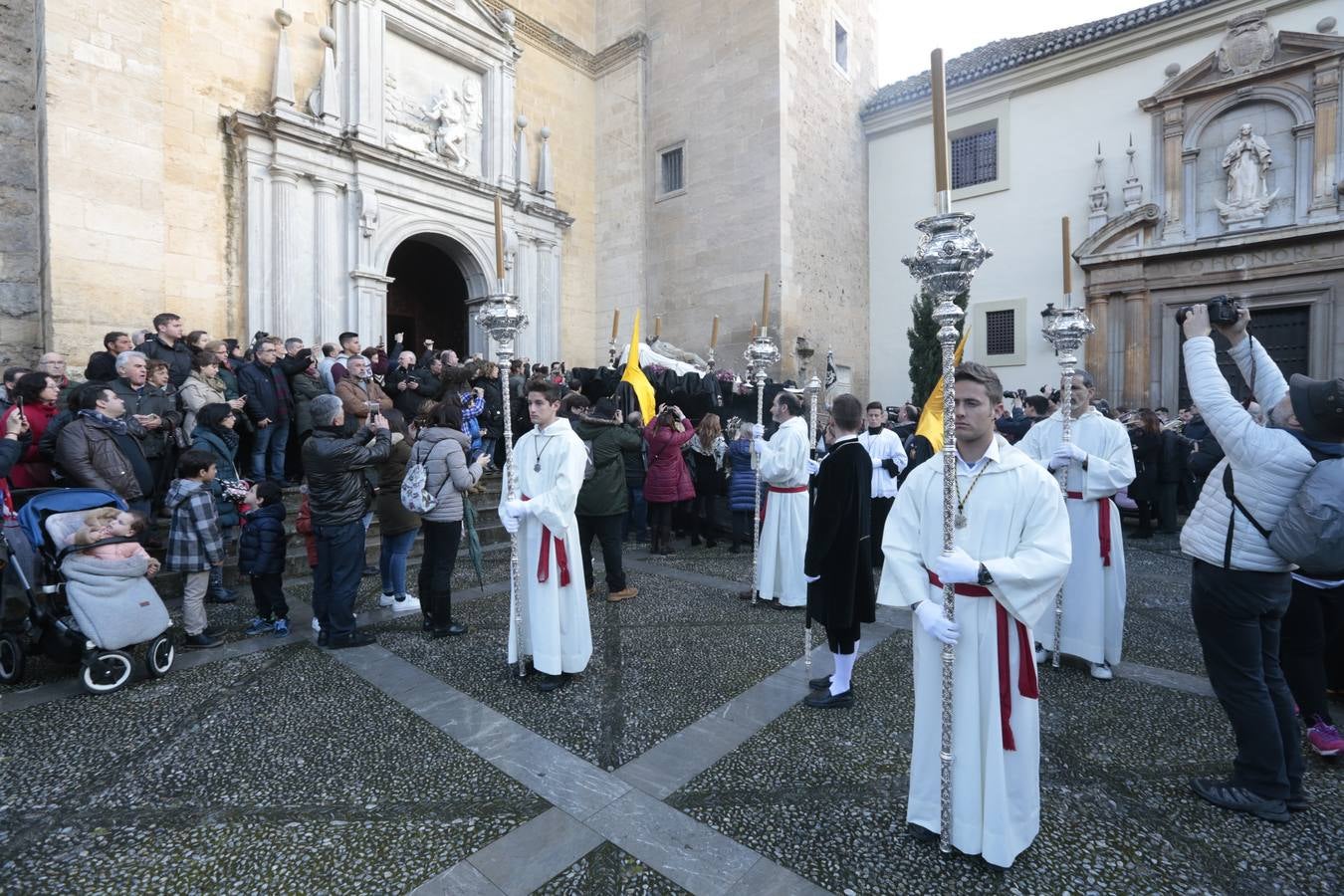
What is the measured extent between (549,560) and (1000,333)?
600 inches

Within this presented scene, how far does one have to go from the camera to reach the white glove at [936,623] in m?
2.33

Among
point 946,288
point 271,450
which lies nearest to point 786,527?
point 946,288

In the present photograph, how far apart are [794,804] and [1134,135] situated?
1713 centimetres

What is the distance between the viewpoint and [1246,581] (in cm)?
271

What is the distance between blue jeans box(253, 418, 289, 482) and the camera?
23.7 ft

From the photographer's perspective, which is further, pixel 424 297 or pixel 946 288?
pixel 424 297

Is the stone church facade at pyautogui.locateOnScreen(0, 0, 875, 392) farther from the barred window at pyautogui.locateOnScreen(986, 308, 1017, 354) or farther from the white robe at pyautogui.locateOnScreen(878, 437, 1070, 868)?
the white robe at pyautogui.locateOnScreen(878, 437, 1070, 868)

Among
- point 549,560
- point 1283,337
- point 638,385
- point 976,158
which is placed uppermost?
point 976,158

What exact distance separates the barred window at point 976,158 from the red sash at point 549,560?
16.3m

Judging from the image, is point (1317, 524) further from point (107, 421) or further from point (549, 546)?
point (107, 421)

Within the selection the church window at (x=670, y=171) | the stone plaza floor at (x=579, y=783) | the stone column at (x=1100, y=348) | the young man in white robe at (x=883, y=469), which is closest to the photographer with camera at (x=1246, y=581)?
the stone plaza floor at (x=579, y=783)

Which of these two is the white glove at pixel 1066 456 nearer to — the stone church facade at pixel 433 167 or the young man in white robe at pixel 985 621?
the young man in white robe at pixel 985 621

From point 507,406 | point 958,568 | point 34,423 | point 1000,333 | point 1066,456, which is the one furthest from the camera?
point 1000,333

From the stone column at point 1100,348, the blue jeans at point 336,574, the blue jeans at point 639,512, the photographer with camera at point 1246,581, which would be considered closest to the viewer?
the photographer with camera at point 1246,581
